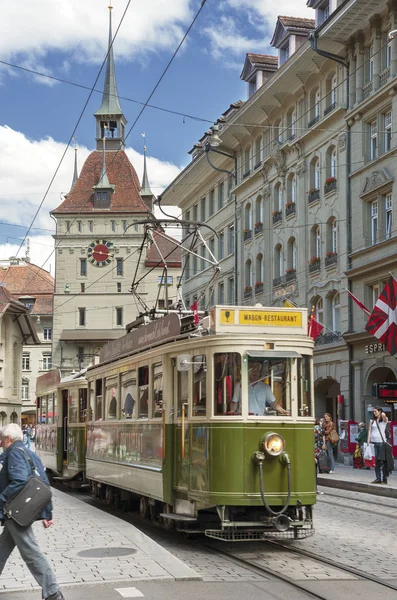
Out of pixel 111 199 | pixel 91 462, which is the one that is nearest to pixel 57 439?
pixel 91 462

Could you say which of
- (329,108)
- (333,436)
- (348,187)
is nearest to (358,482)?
(333,436)

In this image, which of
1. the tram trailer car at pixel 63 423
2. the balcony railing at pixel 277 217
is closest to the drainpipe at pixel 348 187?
the balcony railing at pixel 277 217

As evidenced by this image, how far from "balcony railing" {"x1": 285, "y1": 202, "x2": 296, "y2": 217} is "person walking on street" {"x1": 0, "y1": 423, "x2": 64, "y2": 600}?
3397cm

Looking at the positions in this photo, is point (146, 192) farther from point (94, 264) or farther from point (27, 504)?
point (27, 504)

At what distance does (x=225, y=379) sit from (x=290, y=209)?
30560 mm

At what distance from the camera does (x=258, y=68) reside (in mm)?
46812

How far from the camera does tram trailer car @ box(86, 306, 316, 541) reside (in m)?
11.6

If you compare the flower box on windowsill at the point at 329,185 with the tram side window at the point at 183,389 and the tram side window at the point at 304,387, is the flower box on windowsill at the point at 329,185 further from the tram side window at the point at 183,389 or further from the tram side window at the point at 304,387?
the tram side window at the point at 304,387

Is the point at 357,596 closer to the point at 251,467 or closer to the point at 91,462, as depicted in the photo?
the point at 251,467

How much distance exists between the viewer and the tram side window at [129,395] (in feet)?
49.1

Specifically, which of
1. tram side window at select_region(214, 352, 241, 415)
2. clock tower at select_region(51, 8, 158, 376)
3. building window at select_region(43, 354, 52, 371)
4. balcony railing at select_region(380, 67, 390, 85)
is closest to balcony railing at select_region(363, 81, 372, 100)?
balcony railing at select_region(380, 67, 390, 85)

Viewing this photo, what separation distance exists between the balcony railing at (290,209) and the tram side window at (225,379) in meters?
30.0

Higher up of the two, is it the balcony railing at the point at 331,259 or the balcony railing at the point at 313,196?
the balcony railing at the point at 313,196

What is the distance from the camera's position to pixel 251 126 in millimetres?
45500
